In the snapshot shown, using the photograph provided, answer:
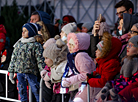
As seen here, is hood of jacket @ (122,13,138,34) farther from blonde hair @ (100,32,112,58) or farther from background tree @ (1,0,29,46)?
background tree @ (1,0,29,46)

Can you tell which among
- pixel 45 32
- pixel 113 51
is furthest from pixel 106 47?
pixel 45 32


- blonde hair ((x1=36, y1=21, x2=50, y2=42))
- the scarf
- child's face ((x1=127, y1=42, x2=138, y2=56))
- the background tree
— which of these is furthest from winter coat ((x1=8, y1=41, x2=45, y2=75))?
the background tree

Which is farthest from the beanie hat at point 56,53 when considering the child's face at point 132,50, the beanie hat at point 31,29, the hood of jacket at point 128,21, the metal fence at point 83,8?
the metal fence at point 83,8

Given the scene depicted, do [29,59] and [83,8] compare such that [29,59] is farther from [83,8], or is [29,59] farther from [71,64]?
[83,8]

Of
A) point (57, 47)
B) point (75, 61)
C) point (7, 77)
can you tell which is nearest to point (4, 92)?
point (7, 77)

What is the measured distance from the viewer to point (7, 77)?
5.03 metres

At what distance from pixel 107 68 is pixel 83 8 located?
6.54 m

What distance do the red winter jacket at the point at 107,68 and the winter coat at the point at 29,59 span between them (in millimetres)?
1380

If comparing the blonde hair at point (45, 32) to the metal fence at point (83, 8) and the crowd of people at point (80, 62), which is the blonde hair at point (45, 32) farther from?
the metal fence at point (83, 8)

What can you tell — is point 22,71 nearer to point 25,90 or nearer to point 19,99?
point 25,90

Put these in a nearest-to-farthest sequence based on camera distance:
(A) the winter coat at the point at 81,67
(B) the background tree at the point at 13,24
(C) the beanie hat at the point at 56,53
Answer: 1. (A) the winter coat at the point at 81,67
2. (C) the beanie hat at the point at 56,53
3. (B) the background tree at the point at 13,24

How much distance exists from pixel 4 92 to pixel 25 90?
807 millimetres

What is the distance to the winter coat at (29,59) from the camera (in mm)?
4586

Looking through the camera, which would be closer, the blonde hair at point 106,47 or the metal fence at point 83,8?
the blonde hair at point 106,47
